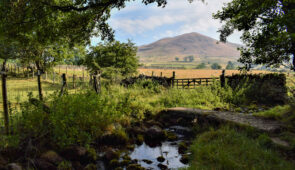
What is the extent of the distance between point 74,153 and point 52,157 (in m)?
0.56

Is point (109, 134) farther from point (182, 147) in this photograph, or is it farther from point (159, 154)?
point (182, 147)

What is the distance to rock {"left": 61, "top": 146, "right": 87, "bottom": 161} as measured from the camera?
5.54m

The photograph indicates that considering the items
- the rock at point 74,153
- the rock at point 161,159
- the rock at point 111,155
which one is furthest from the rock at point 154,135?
the rock at point 74,153

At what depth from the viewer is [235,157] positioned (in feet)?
16.3

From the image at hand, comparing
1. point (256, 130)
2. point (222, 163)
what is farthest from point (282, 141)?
point (222, 163)

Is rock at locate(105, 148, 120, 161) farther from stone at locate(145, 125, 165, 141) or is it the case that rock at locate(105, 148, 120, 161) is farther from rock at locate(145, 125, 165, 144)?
stone at locate(145, 125, 165, 141)

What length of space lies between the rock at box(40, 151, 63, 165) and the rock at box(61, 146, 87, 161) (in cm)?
29

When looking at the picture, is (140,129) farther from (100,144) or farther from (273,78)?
(273,78)

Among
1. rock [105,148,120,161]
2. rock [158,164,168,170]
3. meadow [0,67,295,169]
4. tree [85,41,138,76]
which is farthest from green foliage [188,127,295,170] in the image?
tree [85,41,138,76]

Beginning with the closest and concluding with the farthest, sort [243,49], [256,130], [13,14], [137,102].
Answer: [256,130], [13,14], [137,102], [243,49]

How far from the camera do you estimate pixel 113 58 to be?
23703mm

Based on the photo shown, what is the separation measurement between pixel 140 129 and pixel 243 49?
26.0 feet

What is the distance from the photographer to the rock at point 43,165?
190 inches

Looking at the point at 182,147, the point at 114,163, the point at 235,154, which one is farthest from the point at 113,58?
the point at 235,154
